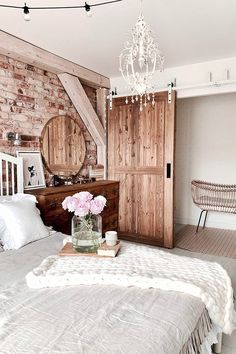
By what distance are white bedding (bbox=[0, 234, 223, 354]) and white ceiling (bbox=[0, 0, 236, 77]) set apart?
199 centimetres

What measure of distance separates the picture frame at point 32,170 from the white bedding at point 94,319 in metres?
1.70

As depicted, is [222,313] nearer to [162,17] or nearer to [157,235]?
[162,17]

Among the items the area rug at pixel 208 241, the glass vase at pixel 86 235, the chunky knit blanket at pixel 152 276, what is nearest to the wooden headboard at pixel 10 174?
the glass vase at pixel 86 235

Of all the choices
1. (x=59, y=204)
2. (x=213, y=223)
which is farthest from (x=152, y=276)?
(x=213, y=223)

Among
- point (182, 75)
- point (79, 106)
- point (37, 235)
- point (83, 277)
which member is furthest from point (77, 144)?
point (83, 277)

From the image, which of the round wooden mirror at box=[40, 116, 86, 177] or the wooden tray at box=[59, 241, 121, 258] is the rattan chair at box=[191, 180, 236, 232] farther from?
the wooden tray at box=[59, 241, 121, 258]

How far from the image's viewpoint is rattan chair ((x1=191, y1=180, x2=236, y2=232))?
4547mm

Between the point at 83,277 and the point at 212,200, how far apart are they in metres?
3.74

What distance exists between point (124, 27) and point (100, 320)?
7.77ft

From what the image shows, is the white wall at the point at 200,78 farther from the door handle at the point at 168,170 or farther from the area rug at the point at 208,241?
the area rug at the point at 208,241

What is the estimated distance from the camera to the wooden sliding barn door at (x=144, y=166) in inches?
151

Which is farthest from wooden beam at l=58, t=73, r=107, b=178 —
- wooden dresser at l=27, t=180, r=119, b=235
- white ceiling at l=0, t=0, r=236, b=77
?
wooden dresser at l=27, t=180, r=119, b=235

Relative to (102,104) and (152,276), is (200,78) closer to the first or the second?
(102,104)

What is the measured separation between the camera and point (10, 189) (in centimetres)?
296
